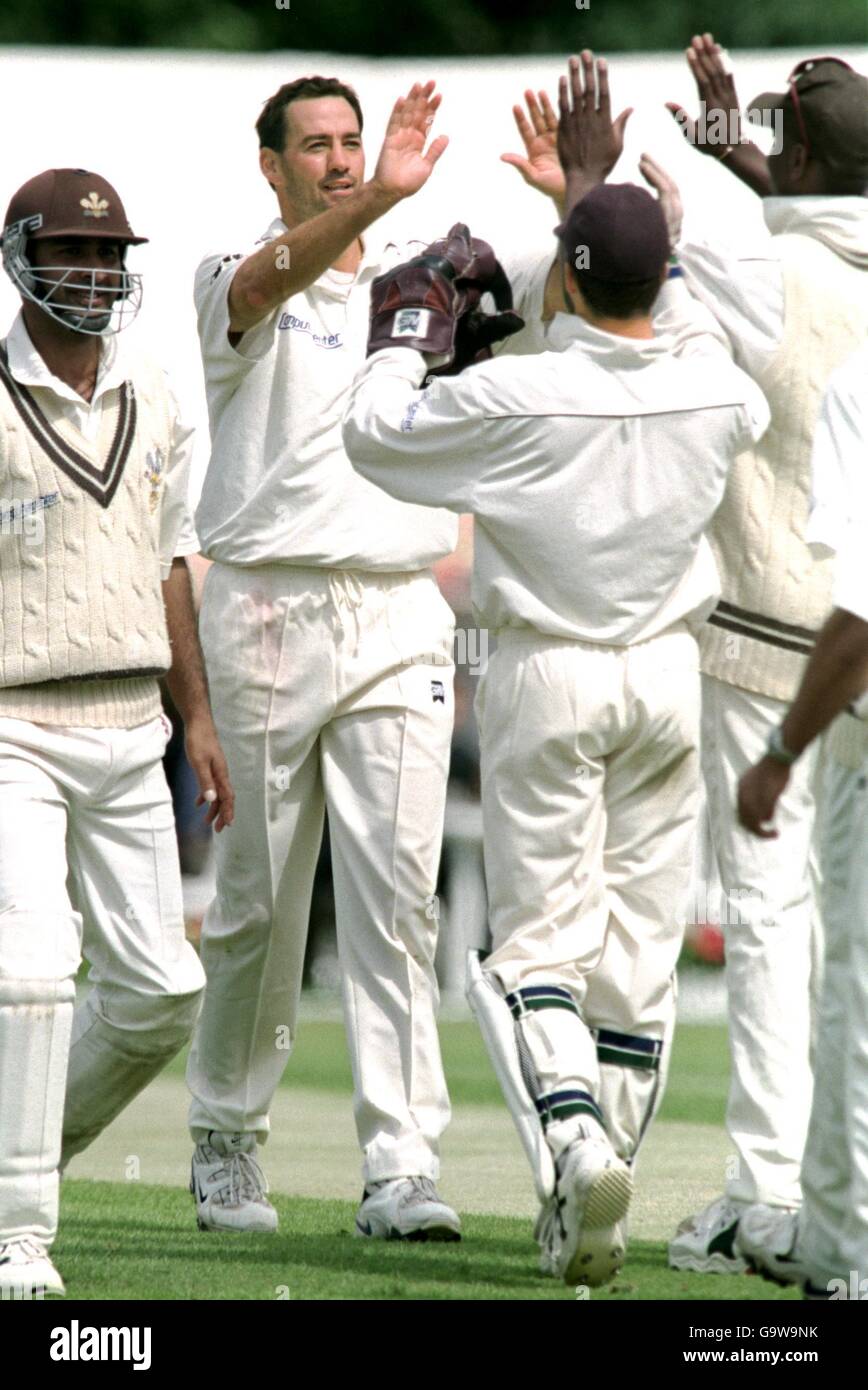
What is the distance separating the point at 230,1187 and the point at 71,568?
1.69 meters

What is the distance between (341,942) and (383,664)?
2.21 feet

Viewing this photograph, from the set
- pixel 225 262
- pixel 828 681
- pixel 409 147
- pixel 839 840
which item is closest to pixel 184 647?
pixel 225 262

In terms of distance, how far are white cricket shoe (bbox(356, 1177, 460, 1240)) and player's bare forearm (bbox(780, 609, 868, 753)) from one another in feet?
6.91

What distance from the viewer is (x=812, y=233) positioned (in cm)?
552

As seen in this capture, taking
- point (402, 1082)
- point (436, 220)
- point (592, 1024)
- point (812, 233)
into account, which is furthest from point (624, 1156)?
point (436, 220)

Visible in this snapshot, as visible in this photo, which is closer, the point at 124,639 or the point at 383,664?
the point at 124,639

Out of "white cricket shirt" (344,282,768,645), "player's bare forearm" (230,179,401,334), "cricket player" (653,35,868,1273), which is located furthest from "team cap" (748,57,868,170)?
"player's bare forearm" (230,179,401,334)

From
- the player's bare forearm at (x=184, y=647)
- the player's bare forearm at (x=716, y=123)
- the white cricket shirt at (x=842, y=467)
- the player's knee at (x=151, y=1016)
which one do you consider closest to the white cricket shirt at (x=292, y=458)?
the player's bare forearm at (x=184, y=647)

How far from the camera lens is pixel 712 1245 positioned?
529cm

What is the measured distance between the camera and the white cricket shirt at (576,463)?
4898mm

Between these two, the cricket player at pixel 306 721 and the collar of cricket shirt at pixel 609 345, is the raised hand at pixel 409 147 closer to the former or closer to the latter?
the cricket player at pixel 306 721
